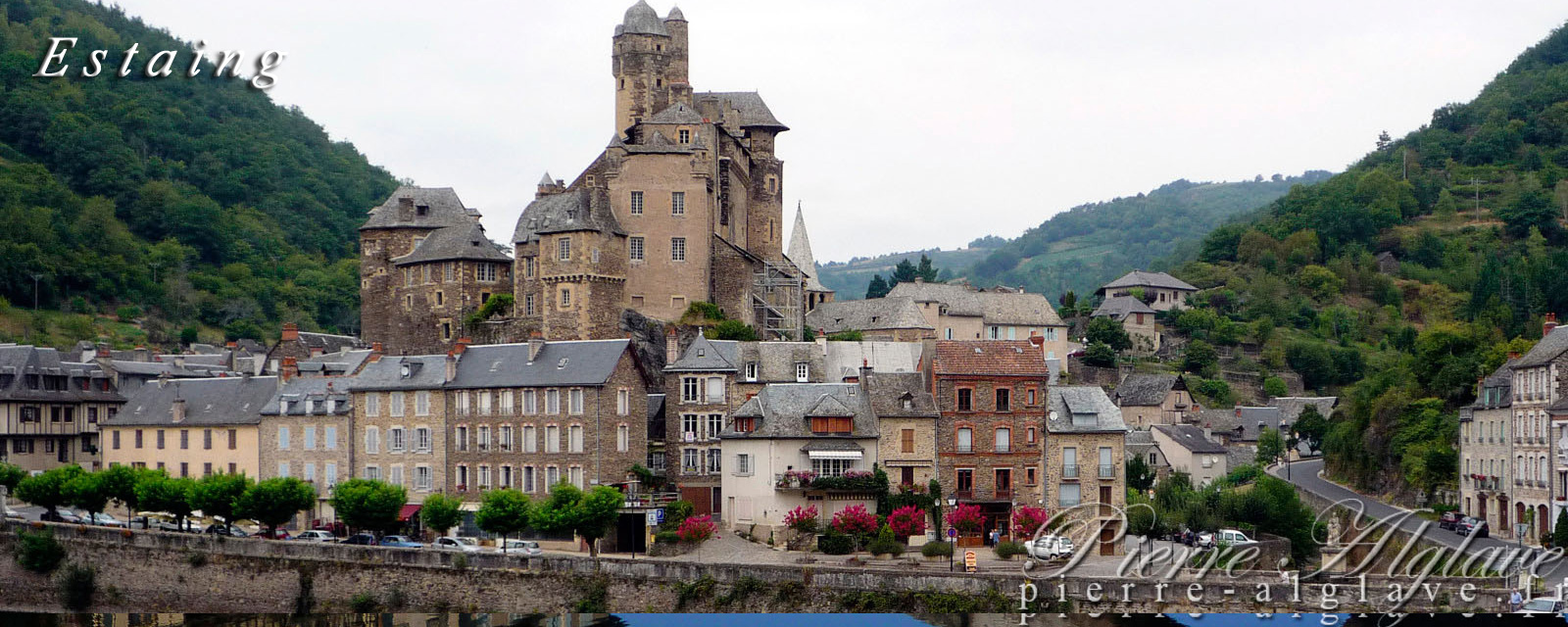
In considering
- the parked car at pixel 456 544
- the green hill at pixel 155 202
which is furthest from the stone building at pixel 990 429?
the green hill at pixel 155 202

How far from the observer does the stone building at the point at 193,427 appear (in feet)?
226

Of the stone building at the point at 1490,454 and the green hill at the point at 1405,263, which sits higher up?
the green hill at the point at 1405,263

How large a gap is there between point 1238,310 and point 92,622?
9485 centimetres

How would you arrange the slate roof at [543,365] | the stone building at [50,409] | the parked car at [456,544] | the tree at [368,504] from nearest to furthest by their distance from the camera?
the parked car at [456,544] < the tree at [368,504] < the slate roof at [543,365] < the stone building at [50,409]

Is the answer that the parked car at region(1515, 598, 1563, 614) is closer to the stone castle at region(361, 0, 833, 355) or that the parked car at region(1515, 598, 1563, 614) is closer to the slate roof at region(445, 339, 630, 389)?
the slate roof at region(445, 339, 630, 389)

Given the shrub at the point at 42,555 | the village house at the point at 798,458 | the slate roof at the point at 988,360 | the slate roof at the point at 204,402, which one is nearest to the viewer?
the village house at the point at 798,458

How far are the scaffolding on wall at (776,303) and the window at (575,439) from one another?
2087 cm

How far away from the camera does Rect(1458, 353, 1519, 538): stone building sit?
61938 mm

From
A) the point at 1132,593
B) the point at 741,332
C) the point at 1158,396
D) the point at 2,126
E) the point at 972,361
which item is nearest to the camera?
the point at 1132,593

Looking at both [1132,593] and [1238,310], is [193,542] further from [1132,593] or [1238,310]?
[1238,310]

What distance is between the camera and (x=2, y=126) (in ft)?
463

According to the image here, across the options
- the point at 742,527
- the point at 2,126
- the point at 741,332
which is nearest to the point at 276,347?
the point at 741,332

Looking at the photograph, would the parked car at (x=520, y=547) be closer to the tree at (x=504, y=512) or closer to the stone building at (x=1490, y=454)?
the tree at (x=504, y=512)

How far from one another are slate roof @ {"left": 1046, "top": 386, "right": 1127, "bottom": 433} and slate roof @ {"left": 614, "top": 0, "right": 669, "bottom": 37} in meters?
36.3
